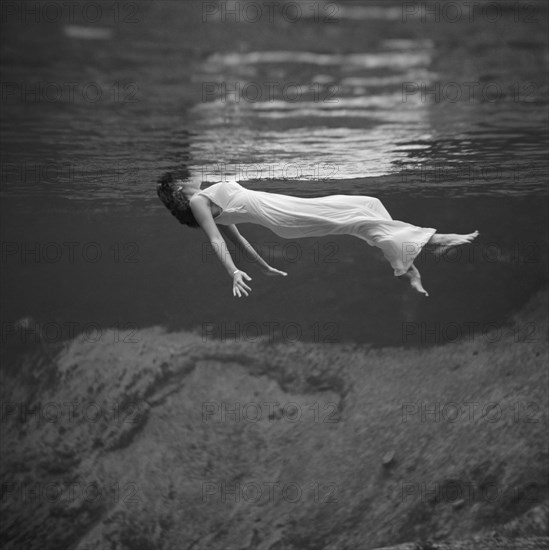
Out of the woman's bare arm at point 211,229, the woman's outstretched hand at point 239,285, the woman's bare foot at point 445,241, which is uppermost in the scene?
the woman's bare arm at point 211,229

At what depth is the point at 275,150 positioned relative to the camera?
6875mm

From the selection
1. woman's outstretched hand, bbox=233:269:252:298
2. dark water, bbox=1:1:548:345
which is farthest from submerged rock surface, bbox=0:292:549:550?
woman's outstretched hand, bbox=233:269:252:298

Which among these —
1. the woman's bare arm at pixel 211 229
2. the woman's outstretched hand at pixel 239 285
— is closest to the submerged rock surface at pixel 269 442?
the woman's bare arm at pixel 211 229

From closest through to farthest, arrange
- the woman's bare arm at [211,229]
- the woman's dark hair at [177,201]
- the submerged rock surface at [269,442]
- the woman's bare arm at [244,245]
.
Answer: the woman's bare arm at [211,229]
the woman's dark hair at [177,201]
the woman's bare arm at [244,245]
the submerged rock surface at [269,442]

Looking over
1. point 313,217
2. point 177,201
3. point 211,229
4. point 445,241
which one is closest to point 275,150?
point 177,201

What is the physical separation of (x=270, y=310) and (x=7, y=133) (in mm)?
5275

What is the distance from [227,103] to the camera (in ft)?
17.0

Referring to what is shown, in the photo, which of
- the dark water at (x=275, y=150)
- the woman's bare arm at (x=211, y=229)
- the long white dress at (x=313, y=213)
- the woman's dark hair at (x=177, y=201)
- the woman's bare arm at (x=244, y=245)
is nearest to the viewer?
the dark water at (x=275, y=150)

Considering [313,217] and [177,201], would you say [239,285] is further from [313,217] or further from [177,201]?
[177,201]

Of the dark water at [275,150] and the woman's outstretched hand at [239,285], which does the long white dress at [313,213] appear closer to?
the woman's outstretched hand at [239,285]

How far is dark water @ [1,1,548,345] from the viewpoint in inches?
152

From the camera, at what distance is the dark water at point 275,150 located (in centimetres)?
385

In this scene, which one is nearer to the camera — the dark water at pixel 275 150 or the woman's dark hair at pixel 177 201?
the dark water at pixel 275 150

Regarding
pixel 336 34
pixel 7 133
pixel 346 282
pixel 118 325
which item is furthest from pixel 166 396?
pixel 336 34
